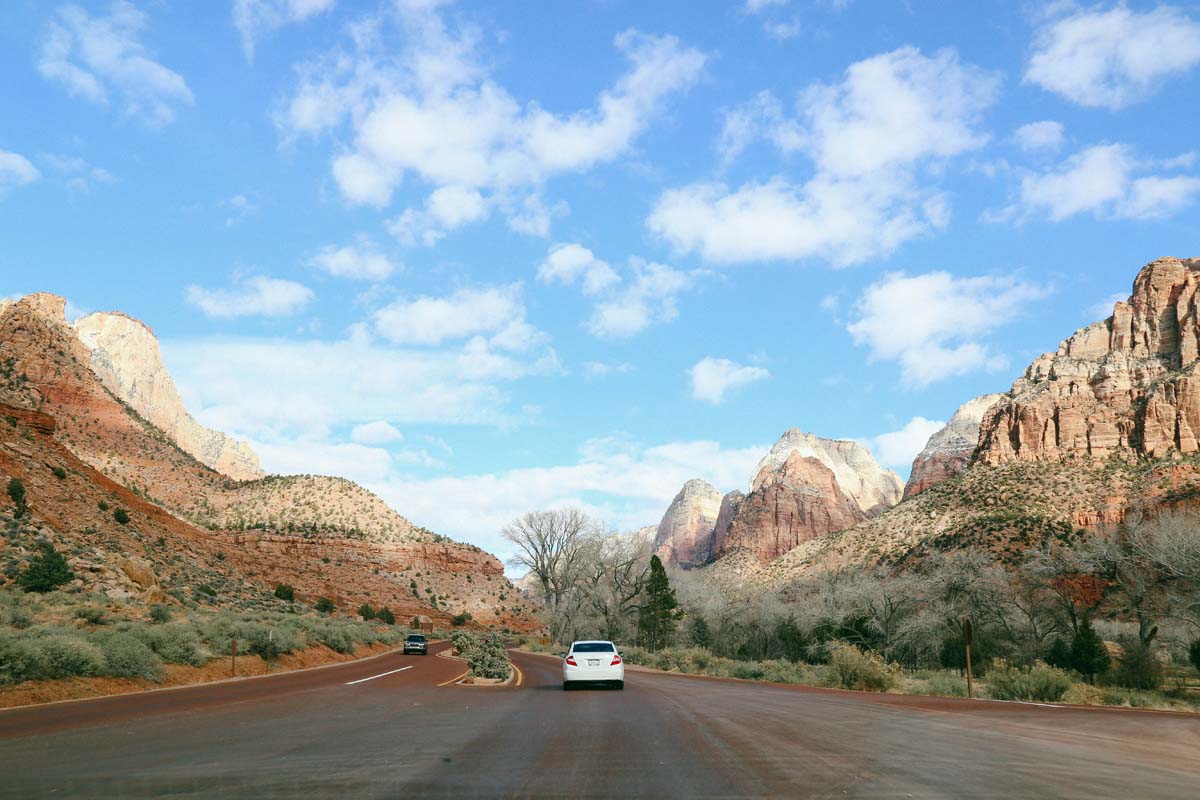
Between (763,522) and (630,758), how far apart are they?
145 m

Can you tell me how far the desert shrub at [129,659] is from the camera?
20844mm

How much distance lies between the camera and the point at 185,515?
263 ft

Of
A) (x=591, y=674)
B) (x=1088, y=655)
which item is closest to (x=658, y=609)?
(x=1088, y=655)

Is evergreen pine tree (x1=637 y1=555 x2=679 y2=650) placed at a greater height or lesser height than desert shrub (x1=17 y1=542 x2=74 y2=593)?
lesser

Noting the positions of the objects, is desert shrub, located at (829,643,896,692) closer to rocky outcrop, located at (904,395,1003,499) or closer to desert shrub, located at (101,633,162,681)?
desert shrub, located at (101,633,162,681)

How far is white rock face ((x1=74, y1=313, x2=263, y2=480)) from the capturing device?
527 ft

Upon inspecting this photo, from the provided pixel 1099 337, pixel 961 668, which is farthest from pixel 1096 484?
pixel 961 668

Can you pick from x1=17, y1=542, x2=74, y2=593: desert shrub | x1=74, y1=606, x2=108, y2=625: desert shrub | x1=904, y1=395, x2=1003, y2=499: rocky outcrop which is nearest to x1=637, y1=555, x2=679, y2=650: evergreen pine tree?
x1=17, y1=542, x2=74, y2=593: desert shrub

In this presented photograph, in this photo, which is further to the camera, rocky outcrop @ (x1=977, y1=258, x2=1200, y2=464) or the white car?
rocky outcrop @ (x1=977, y1=258, x2=1200, y2=464)

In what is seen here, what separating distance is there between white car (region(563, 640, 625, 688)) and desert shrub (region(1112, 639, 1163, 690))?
18.7m

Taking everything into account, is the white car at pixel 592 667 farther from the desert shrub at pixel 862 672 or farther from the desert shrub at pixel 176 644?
the desert shrub at pixel 176 644

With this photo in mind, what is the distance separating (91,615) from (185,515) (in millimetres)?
56618

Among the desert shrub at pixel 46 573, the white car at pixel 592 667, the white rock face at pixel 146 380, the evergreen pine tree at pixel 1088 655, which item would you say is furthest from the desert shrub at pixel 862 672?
the white rock face at pixel 146 380

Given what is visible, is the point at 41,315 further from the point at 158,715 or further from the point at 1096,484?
the point at 1096,484
